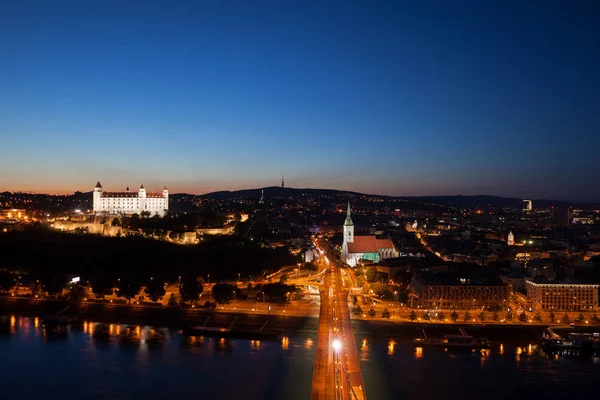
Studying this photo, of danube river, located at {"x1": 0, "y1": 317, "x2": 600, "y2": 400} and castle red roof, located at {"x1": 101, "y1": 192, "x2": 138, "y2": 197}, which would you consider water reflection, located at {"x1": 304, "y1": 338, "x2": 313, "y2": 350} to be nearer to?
danube river, located at {"x1": 0, "y1": 317, "x2": 600, "y2": 400}

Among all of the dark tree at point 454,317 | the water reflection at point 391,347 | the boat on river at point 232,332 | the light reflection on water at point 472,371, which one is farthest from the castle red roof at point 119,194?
the water reflection at point 391,347

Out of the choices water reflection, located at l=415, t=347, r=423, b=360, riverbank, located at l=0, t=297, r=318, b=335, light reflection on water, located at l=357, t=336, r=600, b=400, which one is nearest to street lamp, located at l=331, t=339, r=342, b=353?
light reflection on water, located at l=357, t=336, r=600, b=400

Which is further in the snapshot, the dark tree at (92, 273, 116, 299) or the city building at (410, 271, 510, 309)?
the dark tree at (92, 273, 116, 299)

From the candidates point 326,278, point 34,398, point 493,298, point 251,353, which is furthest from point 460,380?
point 326,278

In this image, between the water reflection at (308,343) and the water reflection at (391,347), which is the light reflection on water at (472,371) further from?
the water reflection at (308,343)

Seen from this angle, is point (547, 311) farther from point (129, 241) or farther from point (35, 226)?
point (35, 226)

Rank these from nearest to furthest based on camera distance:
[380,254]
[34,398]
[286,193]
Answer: [34,398], [380,254], [286,193]

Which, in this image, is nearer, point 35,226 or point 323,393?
point 323,393
